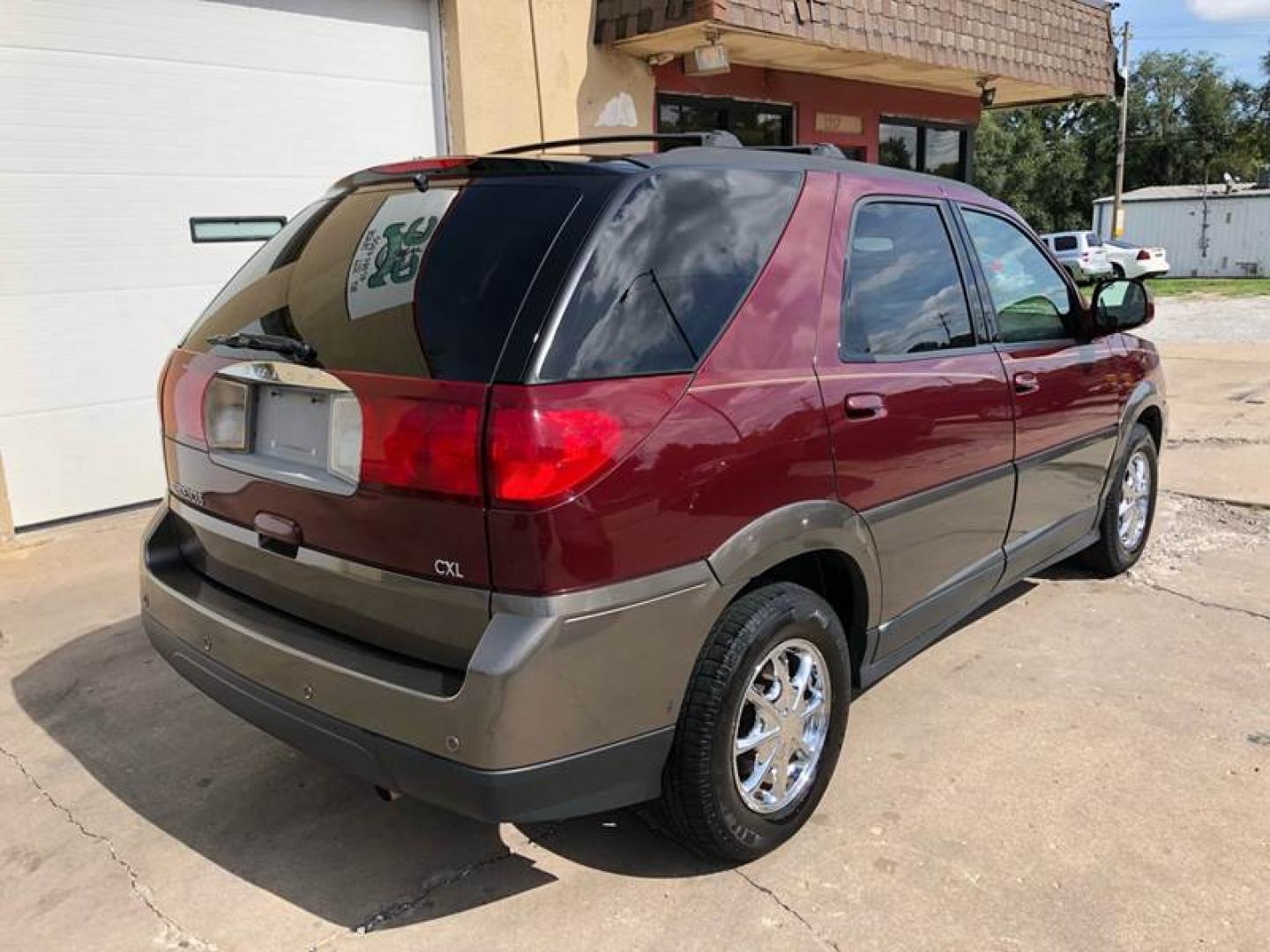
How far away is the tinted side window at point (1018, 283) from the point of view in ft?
12.4

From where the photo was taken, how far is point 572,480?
2150mm

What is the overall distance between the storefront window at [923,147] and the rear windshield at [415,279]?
30.5ft

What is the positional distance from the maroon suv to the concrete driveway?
0.28m

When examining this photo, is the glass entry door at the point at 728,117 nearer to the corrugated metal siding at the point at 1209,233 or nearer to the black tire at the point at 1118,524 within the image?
the black tire at the point at 1118,524

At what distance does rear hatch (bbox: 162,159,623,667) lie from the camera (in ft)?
7.22

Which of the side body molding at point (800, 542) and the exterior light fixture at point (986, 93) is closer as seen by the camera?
the side body molding at point (800, 542)

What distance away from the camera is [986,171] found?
157 feet

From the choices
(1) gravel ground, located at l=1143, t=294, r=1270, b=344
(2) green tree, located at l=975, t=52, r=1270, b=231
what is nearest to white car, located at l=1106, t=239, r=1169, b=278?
(1) gravel ground, located at l=1143, t=294, r=1270, b=344

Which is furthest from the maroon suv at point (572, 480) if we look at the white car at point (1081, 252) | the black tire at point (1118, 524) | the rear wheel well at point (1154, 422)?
the white car at point (1081, 252)

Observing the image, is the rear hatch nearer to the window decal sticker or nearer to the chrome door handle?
the window decal sticker

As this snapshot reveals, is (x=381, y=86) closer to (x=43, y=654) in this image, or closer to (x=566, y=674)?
(x=43, y=654)

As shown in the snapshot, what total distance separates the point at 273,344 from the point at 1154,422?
4361 mm

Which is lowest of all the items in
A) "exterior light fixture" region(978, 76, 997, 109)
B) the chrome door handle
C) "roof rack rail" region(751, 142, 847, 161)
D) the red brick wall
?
the chrome door handle

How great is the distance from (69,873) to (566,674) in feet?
5.55
